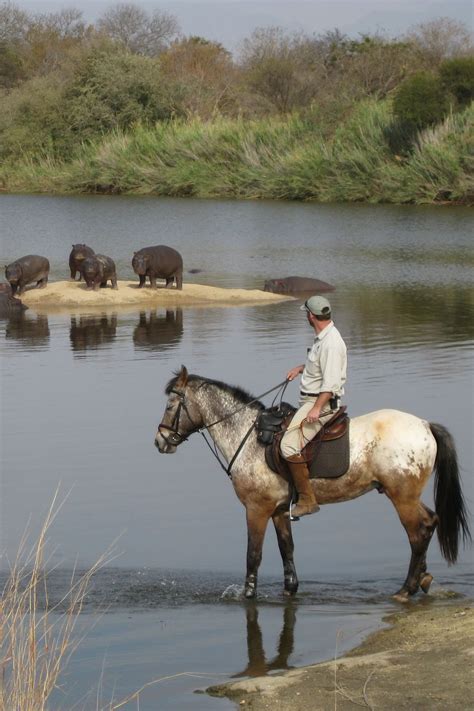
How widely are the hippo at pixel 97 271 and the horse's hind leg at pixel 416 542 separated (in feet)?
48.7

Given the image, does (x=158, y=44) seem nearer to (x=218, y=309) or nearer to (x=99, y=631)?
(x=218, y=309)

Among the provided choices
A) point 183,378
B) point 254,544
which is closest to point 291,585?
point 254,544

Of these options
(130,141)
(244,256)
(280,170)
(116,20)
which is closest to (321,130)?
(280,170)

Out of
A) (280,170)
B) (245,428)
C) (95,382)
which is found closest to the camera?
(245,428)

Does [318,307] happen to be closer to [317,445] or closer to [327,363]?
[327,363]

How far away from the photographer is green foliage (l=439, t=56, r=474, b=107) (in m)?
49.6

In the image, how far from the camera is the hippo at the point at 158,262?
74.8 feet

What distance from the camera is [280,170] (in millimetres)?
52188

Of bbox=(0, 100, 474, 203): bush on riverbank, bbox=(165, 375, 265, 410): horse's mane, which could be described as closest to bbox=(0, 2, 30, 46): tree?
bbox=(0, 100, 474, 203): bush on riverbank

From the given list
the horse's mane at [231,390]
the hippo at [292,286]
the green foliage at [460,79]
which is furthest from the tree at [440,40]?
the horse's mane at [231,390]

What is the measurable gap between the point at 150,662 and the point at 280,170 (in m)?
46.2

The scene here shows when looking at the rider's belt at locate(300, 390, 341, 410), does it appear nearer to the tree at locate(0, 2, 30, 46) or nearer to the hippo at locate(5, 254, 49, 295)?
the hippo at locate(5, 254, 49, 295)

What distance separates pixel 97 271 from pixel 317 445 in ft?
49.0

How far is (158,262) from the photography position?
22922 millimetres
